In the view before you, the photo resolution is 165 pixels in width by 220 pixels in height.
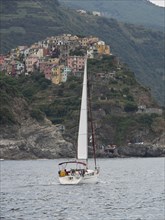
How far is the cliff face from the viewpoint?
7288 inches

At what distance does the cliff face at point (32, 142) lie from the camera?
607ft

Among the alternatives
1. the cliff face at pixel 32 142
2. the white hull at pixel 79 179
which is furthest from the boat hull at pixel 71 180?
the cliff face at pixel 32 142

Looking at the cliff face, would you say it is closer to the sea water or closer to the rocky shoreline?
the rocky shoreline

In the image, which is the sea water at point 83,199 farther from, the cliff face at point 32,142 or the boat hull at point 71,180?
the cliff face at point 32,142

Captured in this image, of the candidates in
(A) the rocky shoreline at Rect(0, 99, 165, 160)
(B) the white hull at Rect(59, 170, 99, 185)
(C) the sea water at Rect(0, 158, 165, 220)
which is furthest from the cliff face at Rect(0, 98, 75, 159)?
(B) the white hull at Rect(59, 170, 99, 185)

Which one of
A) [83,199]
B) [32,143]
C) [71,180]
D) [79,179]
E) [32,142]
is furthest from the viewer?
[32,142]

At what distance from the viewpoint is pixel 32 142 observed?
19062 centimetres

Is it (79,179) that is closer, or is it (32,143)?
(79,179)

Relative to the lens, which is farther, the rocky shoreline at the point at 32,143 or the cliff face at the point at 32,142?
the rocky shoreline at the point at 32,143

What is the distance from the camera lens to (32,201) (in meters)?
73.7

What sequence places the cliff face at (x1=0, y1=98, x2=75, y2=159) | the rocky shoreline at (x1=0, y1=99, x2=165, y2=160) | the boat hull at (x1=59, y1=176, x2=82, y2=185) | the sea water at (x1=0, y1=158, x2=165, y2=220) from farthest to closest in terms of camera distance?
the rocky shoreline at (x1=0, y1=99, x2=165, y2=160)
the cliff face at (x1=0, y1=98, x2=75, y2=159)
the boat hull at (x1=59, y1=176, x2=82, y2=185)
the sea water at (x1=0, y1=158, x2=165, y2=220)

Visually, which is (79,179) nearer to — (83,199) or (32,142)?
(83,199)

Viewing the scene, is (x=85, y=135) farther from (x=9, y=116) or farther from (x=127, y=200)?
(x=9, y=116)

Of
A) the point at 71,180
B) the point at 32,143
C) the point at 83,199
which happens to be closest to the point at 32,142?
the point at 32,143
